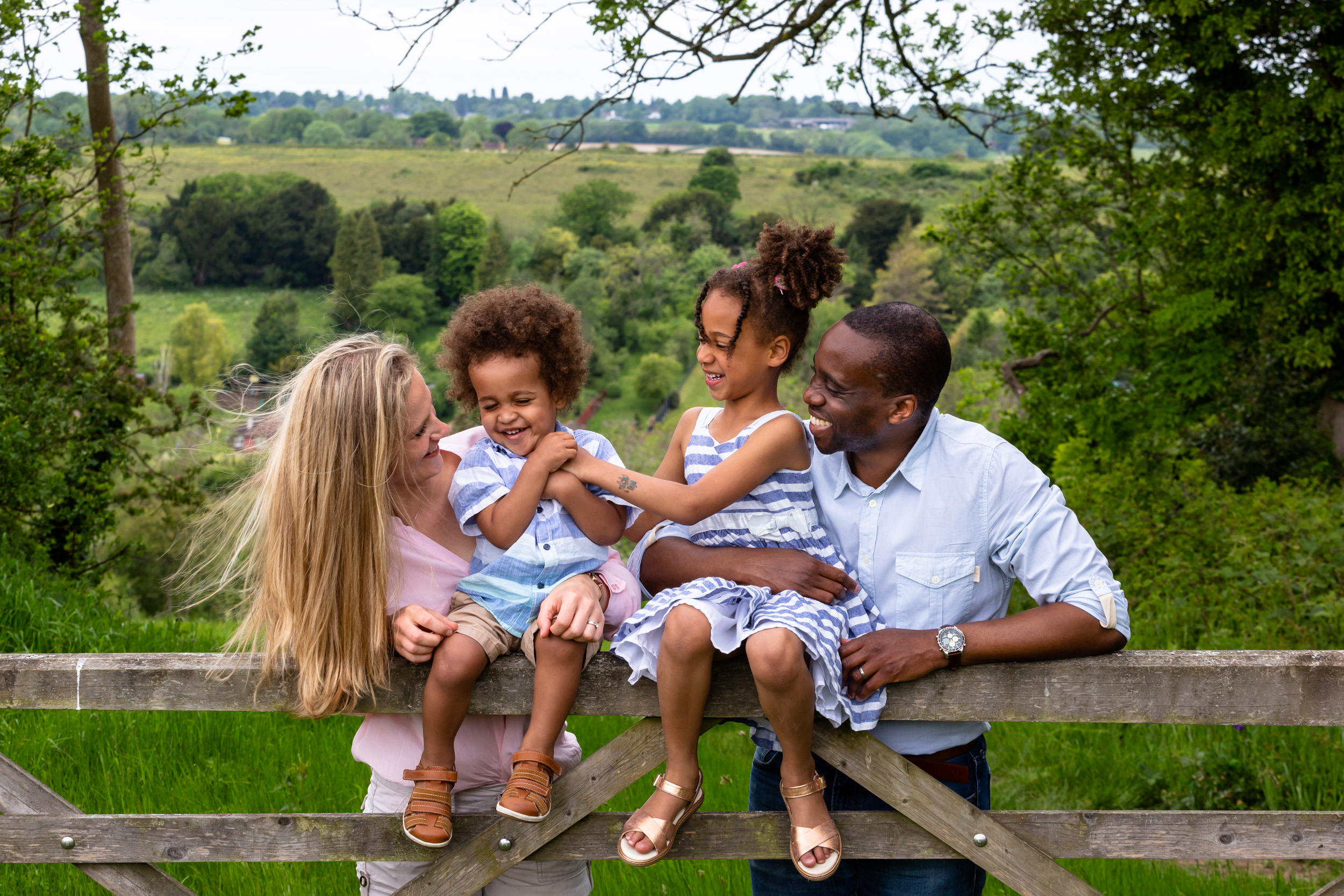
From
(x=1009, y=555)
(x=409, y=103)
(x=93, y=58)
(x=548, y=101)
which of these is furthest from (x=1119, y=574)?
(x=409, y=103)

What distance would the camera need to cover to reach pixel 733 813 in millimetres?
2293

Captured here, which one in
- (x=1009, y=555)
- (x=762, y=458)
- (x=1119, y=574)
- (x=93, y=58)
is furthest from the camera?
(x=93, y=58)

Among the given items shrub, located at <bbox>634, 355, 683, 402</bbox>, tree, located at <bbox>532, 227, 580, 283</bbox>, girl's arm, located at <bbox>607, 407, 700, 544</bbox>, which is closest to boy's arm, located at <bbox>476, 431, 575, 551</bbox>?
girl's arm, located at <bbox>607, 407, 700, 544</bbox>

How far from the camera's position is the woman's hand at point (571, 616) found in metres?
2.21

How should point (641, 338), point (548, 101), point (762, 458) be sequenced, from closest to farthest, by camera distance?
point (762, 458) < point (641, 338) < point (548, 101)

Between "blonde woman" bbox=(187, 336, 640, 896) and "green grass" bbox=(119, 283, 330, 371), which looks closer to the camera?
"blonde woman" bbox=(187, 336, 640, 896)

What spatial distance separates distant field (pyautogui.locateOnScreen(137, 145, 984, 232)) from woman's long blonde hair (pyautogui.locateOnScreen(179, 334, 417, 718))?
85.0 metres

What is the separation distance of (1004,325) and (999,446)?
822cm

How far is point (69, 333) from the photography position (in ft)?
24.7

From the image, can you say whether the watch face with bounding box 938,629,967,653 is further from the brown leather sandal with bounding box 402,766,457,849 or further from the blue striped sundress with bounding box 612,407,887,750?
the brown leather sandal with bounding box 402,766,457,849

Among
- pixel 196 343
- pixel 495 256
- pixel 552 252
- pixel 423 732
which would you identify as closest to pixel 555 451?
pixel 423 732

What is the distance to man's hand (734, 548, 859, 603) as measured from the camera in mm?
2285

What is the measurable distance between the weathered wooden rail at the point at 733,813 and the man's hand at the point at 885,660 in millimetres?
65

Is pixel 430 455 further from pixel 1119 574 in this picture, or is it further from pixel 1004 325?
pixel 1004 325
